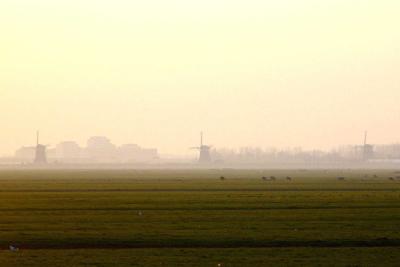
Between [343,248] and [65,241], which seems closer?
[343,248]

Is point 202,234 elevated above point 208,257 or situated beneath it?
elevated above

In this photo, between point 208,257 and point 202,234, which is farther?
point 202,234

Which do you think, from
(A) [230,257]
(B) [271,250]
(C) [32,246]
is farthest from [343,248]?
(C) [32,246]

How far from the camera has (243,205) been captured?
1922 inches

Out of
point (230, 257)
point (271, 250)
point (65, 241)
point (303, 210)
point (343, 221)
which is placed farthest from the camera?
point (303, 210)

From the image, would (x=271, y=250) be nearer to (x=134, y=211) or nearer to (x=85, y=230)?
(x=85, y=230)

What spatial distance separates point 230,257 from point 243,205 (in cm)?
2409

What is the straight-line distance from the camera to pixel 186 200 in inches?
2142

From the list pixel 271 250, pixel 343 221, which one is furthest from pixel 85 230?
pixel 343 221

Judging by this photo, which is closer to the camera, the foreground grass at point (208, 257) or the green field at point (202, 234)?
the foreground grass at point (208, 257)

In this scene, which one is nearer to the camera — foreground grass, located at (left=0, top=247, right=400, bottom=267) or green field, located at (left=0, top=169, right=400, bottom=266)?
foreground grass, located at (left=0, top=247, right=400, bottom=267)

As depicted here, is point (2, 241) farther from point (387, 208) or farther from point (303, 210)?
point (387, 208)

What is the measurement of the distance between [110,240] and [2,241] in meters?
4.29

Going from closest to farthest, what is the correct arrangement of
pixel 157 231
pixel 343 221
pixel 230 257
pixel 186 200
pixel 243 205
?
pixel 230 257 < pixel 157 231 < pixel 343 221 < pixel 243 205 < pixel 186 200
